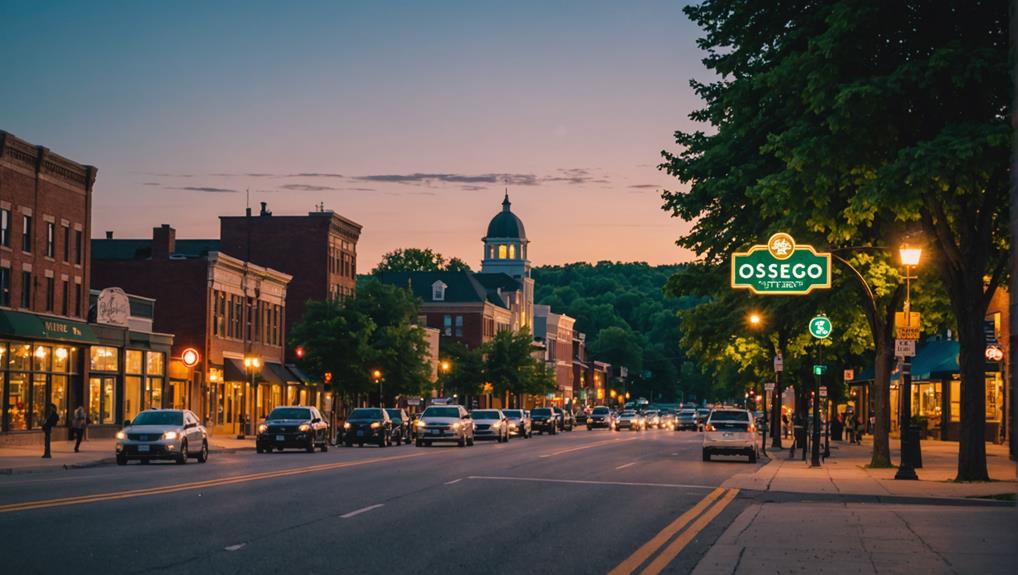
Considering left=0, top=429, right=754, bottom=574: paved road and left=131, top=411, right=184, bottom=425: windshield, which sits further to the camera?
left=131, top=411, right=184, bottom=425: windshield

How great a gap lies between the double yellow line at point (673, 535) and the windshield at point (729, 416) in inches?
714

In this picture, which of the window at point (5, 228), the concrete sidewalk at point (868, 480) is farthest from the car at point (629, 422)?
the window at point (5, 228)

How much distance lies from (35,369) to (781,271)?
31817 millimetres

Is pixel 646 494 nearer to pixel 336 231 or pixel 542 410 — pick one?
A: pixel 542 410

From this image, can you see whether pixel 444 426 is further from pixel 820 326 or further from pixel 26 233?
pixel 820 326

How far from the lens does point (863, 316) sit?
4350 cm

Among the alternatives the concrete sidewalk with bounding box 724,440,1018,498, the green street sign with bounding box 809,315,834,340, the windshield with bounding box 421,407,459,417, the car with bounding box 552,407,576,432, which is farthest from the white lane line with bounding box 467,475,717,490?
the car with bounding box 552,407,576,432

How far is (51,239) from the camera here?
5559cm

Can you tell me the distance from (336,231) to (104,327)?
35488 millimetres

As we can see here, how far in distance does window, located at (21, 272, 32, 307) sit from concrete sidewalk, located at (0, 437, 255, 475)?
18.0ft

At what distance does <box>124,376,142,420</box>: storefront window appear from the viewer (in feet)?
202

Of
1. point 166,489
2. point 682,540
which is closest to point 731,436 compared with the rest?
point 166,489

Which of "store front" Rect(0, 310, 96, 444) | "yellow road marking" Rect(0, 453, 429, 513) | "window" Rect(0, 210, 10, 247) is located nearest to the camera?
"yellow road marking" Rect(0, 453, 429, 513)

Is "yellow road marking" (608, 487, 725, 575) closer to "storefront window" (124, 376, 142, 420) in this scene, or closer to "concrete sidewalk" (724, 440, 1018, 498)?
"concrete sidewalk" (724, 440, 1018, 498)
